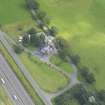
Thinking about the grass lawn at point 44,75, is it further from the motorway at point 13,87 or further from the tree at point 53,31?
the tree at point 53,31

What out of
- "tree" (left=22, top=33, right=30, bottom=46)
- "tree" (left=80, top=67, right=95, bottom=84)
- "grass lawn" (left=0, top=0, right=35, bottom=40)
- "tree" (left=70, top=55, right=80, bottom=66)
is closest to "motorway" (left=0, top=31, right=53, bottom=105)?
"grass lawn" (left=0, top=0, right=35, bottom=40)

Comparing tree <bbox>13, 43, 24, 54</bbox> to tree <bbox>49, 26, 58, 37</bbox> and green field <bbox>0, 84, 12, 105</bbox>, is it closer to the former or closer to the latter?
tree <bbox>49, 26, 58, 37</bbox>

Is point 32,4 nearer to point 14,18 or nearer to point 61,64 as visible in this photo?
point 14,18

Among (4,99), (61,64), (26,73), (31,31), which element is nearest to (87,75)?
(61,64)

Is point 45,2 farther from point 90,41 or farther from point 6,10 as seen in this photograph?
point 90,41

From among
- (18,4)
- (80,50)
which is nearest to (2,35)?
(18,4)

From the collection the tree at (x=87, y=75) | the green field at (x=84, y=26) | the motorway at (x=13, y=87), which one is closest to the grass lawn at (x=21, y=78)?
the motorway at (x=13, y=87)
